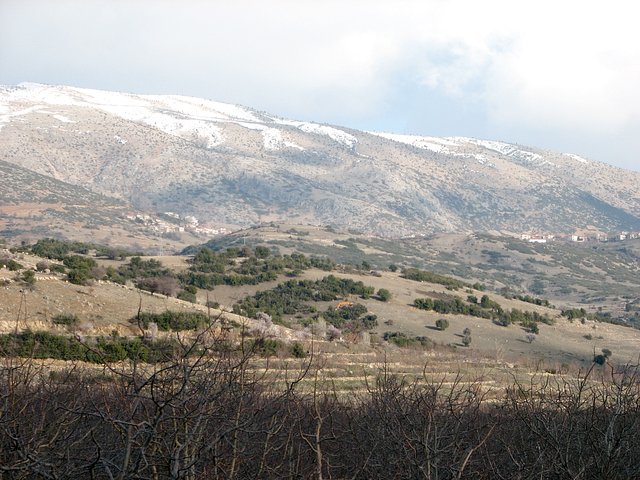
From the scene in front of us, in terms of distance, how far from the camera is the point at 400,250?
123 meters

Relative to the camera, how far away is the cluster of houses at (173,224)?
138m

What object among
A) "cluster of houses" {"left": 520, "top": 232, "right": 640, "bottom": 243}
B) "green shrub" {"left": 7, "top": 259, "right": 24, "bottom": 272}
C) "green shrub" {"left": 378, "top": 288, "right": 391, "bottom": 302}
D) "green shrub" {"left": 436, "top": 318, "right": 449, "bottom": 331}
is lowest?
"green shrub" {"left": 436, "top": 318, "right": 449, "bottom": 331}

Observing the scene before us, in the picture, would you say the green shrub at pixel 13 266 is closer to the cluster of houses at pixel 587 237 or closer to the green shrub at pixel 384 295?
the green shrub at pixel 384 295

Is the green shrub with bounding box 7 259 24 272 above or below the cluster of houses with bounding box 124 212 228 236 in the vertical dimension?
below

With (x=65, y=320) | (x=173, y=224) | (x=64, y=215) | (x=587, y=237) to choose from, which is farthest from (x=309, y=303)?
(x=587, y=237)

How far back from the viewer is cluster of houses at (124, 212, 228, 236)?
13756cm

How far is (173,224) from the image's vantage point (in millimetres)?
149000

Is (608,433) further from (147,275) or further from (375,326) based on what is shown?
(147,275)

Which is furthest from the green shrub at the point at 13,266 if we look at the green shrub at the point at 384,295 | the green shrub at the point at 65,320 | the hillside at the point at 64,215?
the hillside at the point at 64,215

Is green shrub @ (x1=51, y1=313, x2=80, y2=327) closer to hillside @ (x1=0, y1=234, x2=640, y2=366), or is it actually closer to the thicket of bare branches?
hillside @ (x1=0, y1=234, x2=640, y2=366)

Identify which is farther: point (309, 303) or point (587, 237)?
point (587, 237)

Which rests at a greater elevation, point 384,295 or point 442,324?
point 384,295

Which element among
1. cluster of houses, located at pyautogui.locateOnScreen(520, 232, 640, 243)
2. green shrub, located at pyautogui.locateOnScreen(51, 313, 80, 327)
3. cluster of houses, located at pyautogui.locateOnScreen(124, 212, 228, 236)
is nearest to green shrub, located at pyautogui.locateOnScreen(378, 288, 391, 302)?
green shrub, located at pyautogui.locateOnScreen(51, 313, 80, 327)

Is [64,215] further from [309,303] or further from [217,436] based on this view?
[217,436]
